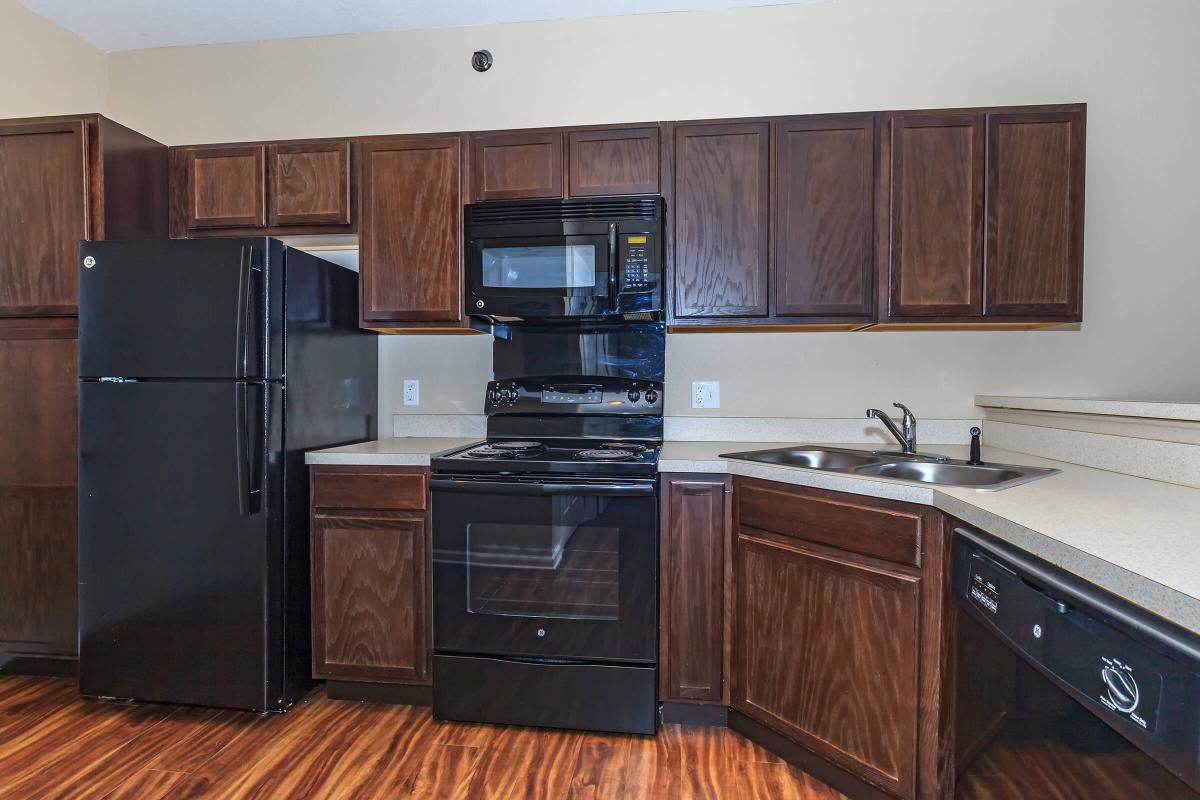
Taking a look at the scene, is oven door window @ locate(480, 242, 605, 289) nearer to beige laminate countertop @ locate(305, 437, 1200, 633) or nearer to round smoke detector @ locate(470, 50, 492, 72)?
beige laminate countertop @ locate(305, 437, 1200, 633)

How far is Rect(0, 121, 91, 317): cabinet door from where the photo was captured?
2115 mm

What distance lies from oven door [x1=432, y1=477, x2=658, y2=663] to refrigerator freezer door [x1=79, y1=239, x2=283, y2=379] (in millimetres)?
797

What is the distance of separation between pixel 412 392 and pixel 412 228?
744 mm

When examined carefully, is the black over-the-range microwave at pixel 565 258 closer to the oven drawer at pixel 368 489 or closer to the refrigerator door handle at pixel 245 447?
the oven drawer at pixel 368 489

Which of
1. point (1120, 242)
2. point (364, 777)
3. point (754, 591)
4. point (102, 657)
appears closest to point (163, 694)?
point (102, 657)

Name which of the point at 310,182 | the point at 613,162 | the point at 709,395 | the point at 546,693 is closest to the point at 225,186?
the point at 310,182

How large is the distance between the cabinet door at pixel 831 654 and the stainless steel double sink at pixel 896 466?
11.8 inches

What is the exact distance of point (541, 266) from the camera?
82.6 inches

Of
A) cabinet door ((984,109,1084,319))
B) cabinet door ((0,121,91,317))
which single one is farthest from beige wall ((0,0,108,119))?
cabinet door ((984,109,1084,319))

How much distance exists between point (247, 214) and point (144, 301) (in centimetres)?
64

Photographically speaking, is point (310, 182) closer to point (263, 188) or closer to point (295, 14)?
point (263, 188)

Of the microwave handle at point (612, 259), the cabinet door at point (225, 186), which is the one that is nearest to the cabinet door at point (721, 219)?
the microwave handle at point (612, 259)

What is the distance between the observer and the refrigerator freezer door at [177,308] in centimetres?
188

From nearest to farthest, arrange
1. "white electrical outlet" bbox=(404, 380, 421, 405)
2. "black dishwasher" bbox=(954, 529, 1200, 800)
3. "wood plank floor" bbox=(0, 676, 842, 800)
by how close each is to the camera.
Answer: "black dishwasher" bbox=(954, 529, 1200, 800)
"wood plank floor" bbox=(0, 676, 842, 800)
"white electrical outlet" bbox=(404, 380, 421, 405)
